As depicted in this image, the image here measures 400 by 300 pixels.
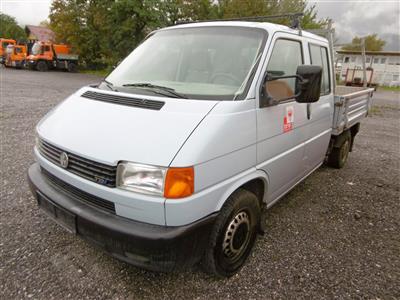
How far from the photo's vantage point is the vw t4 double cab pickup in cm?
181

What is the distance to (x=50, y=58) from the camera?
88.0 ft

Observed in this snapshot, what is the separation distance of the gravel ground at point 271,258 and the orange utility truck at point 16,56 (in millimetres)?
28316

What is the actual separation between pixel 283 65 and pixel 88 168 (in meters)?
2.02

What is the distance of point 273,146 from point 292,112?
47 centimetres

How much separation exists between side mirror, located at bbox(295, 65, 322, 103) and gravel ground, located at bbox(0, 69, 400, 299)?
1.50 metres

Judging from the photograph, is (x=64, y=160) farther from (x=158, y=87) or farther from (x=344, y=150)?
(x=344, y=150)

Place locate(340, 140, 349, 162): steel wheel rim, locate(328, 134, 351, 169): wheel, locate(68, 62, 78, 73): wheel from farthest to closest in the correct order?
locate(68, 62, 78, 73): wheel, locate(340, 140, 349, 162): steel wheel rim, locate(328, 134, 351, 169): wheel

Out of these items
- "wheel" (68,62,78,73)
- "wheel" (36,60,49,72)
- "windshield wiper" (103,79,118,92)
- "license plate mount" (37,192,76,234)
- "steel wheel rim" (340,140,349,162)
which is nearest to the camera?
"license plate mount" (37,192,76,234)

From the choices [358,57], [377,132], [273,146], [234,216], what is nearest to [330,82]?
[273,146]

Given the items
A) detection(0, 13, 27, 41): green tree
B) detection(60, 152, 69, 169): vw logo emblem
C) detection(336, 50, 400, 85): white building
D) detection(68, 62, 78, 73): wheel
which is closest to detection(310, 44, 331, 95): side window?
detection(60, 152, 69, 169): vw logo emblem

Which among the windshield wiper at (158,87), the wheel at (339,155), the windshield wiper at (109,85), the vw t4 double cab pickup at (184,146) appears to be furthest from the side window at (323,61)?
the windshield wiper at (109,85)

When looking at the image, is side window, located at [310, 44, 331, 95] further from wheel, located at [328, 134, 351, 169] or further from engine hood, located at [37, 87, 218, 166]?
engine hood, located at [37, 87, 218, 166]

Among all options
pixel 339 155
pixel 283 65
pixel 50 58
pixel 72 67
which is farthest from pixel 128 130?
pixel 72 67

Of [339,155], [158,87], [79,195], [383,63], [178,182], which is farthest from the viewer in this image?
[383,63]
